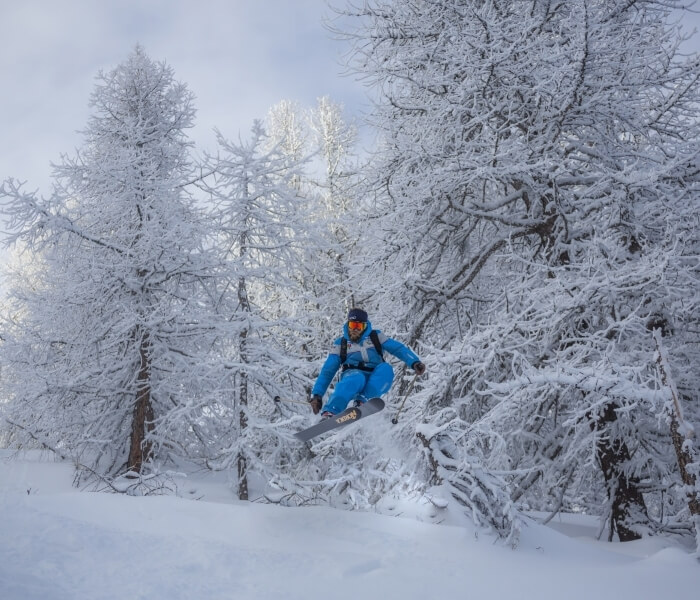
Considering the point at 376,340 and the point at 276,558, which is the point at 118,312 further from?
the point at 276,558

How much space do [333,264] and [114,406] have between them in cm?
573

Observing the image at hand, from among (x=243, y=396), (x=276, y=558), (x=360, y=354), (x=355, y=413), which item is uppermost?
(x=360, y=354)

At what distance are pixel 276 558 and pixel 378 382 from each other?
2067 millimetres

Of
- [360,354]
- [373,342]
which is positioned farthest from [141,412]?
[373,342]

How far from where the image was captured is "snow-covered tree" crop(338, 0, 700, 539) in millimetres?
6551

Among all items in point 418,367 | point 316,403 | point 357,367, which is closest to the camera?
point 418,367

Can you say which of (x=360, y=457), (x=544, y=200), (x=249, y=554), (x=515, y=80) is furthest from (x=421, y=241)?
A: (x=249, y=554)

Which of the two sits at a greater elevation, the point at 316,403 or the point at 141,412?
the point at 316,403

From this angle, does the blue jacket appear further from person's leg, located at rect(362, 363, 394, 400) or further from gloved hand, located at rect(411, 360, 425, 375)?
gloved hand, located at rect(411, 360, 425, 375)

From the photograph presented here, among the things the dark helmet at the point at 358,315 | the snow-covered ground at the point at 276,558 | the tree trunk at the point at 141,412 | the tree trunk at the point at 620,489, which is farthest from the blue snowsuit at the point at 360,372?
the tree trunk at the point at 141,412

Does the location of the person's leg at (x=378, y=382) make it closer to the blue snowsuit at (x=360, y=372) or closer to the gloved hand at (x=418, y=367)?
the blue snowsuit at (x=360, y=372)

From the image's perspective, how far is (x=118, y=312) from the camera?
1020 cm

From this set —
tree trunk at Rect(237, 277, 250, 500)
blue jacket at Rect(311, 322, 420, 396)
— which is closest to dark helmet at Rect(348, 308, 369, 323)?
blue jacket at Rect(311, 322, 420, 396)

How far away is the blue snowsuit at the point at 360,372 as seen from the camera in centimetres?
557
